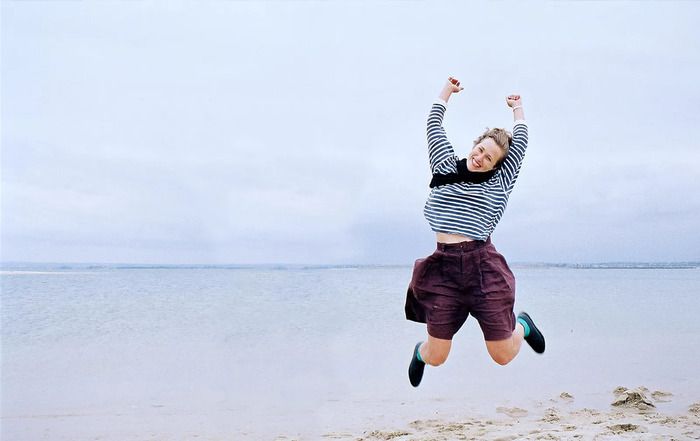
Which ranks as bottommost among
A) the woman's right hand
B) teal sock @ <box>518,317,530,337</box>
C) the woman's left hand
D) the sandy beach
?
the sandy beach

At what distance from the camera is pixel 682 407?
20.0 feet

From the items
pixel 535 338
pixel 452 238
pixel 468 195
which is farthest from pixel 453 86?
pixel 535 338

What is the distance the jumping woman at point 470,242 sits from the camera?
335 cm

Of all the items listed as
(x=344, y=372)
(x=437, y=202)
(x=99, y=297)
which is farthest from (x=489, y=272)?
(x=99, y=297)

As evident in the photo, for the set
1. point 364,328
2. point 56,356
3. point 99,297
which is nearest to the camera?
point 56,356

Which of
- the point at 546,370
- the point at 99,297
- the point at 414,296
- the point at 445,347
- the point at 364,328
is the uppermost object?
the point at 414,296

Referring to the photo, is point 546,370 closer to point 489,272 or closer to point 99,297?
point 489,272

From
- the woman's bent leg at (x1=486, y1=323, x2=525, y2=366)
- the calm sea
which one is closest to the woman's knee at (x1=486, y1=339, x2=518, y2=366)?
the woman's bent leg at (x1=486, y1=323, x2=525, y2=366)

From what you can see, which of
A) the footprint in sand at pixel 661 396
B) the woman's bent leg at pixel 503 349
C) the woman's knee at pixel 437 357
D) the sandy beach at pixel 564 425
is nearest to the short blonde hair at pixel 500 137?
the woman's bent leg at pixel 503 349

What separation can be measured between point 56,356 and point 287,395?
11.4 ft

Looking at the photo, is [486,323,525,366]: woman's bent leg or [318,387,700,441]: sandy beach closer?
[486,323,525,366]: woman's bent leg

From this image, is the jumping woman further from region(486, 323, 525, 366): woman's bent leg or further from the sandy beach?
the sandy beach

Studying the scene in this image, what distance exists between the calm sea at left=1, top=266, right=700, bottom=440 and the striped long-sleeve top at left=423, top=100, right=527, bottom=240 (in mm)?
2812

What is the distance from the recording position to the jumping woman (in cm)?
335
